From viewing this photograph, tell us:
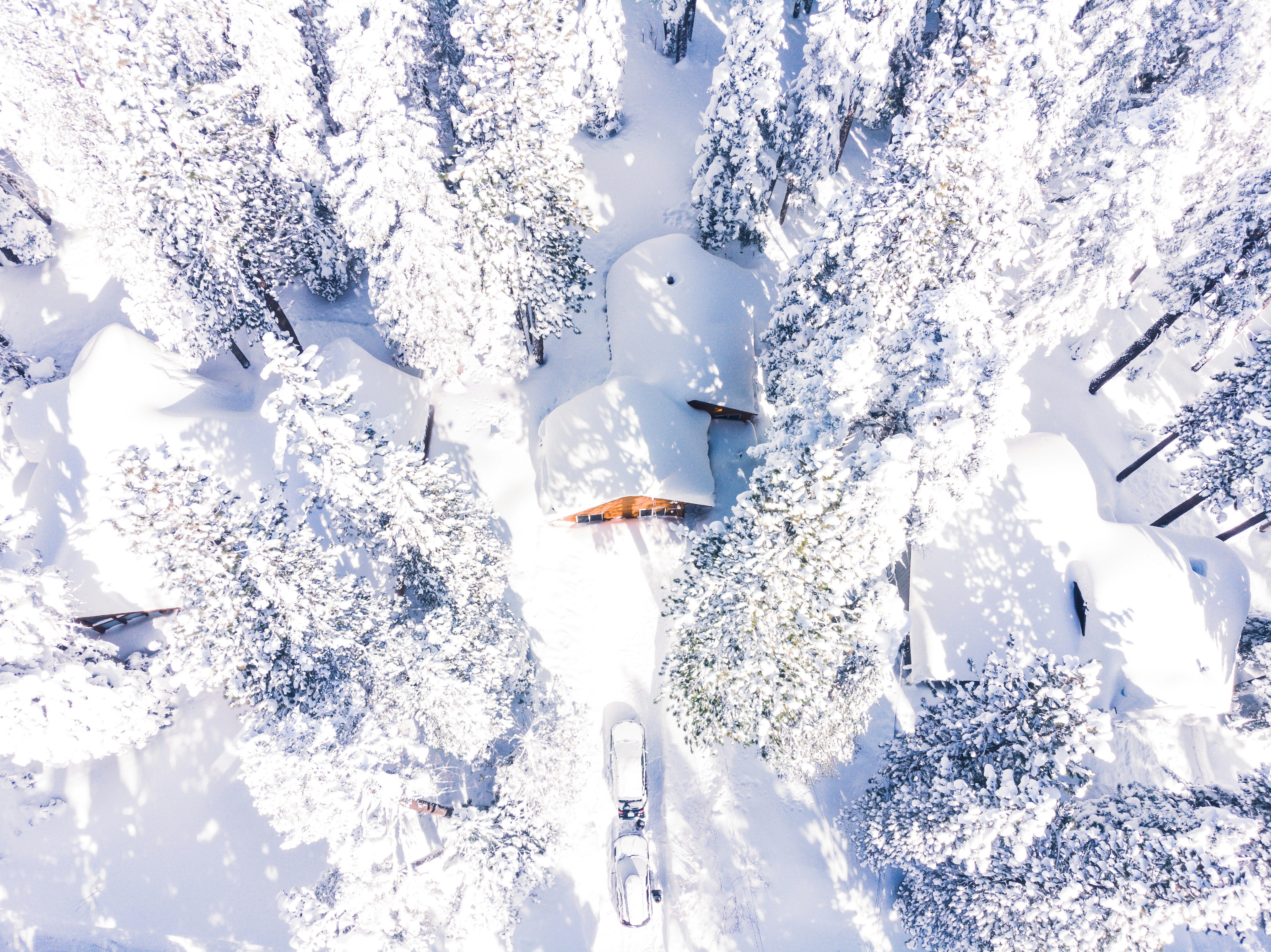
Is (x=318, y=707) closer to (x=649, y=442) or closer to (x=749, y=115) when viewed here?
(x=649, y=442)

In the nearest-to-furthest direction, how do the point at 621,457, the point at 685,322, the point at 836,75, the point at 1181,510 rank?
1. the point at 621,457
2. the point at 1181,510
3. the point at 685,322
4. the point at 836,75

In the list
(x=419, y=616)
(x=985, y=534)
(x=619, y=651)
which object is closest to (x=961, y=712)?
(x=985, y=534)

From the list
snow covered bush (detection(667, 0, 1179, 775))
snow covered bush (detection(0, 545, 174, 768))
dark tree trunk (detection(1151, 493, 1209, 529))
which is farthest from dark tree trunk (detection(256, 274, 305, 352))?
dark tree trunk (detection(1151, 493, 1209, 529))

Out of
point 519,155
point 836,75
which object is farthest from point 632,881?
point 836,75

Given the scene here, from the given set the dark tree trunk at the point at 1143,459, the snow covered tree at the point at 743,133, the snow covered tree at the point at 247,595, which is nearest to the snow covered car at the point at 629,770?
the snow covered tree at the point at 247,595

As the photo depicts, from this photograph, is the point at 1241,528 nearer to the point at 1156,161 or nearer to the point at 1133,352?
the point at 1133,352

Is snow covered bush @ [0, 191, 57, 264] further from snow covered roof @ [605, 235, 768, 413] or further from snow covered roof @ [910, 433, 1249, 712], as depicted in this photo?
snow covered roof @ [910, 433, 1249, 712]
